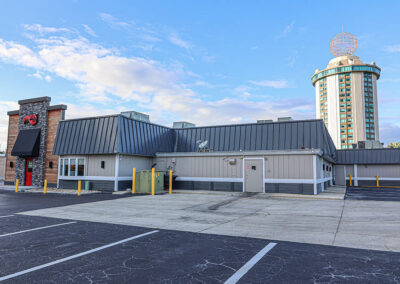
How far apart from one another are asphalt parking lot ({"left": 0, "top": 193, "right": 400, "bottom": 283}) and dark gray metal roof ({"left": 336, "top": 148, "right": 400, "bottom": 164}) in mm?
28996

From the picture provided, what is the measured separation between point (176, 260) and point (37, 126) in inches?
1042

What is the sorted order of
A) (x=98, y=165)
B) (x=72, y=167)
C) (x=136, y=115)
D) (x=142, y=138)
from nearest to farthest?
1. (x=98, y=165)
2. (x=142, y=138)
3. (x=72, y=167)
4. (x=136, y=115)

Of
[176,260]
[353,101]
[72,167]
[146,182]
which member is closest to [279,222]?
[176,260]

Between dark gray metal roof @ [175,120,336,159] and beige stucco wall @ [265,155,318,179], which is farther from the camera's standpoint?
dark gray metal roof @ [175,120,336,159]

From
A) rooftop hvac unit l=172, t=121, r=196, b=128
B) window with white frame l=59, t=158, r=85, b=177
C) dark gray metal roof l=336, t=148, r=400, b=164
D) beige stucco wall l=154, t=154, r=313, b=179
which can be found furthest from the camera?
dark gray metal roof l=336, t=148, r=400, b=164

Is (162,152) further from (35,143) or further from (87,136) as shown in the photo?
(35,143)

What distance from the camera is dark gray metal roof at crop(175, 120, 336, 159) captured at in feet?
71.9

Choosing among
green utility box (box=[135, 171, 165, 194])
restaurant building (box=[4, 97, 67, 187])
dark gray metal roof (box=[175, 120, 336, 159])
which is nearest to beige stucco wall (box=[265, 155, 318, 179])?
dark gray metal roof (box=[175, 120, 336, 159])

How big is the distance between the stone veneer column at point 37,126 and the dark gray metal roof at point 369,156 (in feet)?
102

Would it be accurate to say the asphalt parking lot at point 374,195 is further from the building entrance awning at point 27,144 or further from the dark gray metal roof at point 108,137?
the building entrance awning at point 27,144

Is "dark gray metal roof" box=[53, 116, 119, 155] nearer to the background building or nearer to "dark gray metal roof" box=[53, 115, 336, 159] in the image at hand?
"dark gray metal roof" box=[53, 115, 336, 159]

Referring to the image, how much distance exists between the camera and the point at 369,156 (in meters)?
31.0

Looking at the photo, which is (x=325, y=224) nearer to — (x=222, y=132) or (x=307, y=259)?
(x=307, y=259)

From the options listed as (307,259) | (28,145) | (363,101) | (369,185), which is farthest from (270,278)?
(363,101)
